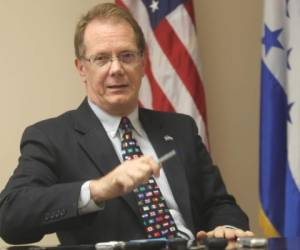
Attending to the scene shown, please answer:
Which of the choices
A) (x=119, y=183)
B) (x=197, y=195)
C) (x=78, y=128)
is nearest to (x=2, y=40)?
(x=78, y=128)

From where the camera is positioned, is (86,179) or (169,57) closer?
(86,179)

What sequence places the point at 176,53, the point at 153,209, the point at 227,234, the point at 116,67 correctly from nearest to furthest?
the point at 227,234 < the point at 153,209 < the point at 116,67 < the point at 176,53

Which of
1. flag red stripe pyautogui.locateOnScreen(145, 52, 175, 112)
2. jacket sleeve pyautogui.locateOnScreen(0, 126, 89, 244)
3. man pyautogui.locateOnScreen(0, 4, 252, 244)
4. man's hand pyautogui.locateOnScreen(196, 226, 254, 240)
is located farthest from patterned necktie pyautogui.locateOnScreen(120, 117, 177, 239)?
flag red stripe pyautogui.locateOnScreen(145, 52, 175, 112)

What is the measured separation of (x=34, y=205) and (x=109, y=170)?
308 millimetres

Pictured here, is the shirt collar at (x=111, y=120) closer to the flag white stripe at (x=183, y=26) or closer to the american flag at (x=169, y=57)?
the american flag at (x=169, y=57)

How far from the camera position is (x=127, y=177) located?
1469 millimetres

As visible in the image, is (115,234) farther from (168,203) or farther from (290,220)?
(290,220)

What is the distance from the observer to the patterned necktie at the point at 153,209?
1797 millimetres

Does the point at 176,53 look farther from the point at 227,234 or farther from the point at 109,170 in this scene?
the point at 227,234

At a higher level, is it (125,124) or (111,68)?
(111,68)

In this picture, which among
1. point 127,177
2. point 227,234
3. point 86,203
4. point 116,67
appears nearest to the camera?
point 127,177

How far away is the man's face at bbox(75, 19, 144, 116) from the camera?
200 centimetres

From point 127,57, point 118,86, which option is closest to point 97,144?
point 118,86

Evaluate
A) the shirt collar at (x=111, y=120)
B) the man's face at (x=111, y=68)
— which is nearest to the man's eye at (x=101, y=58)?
the man's face at (x=111, y=68)
